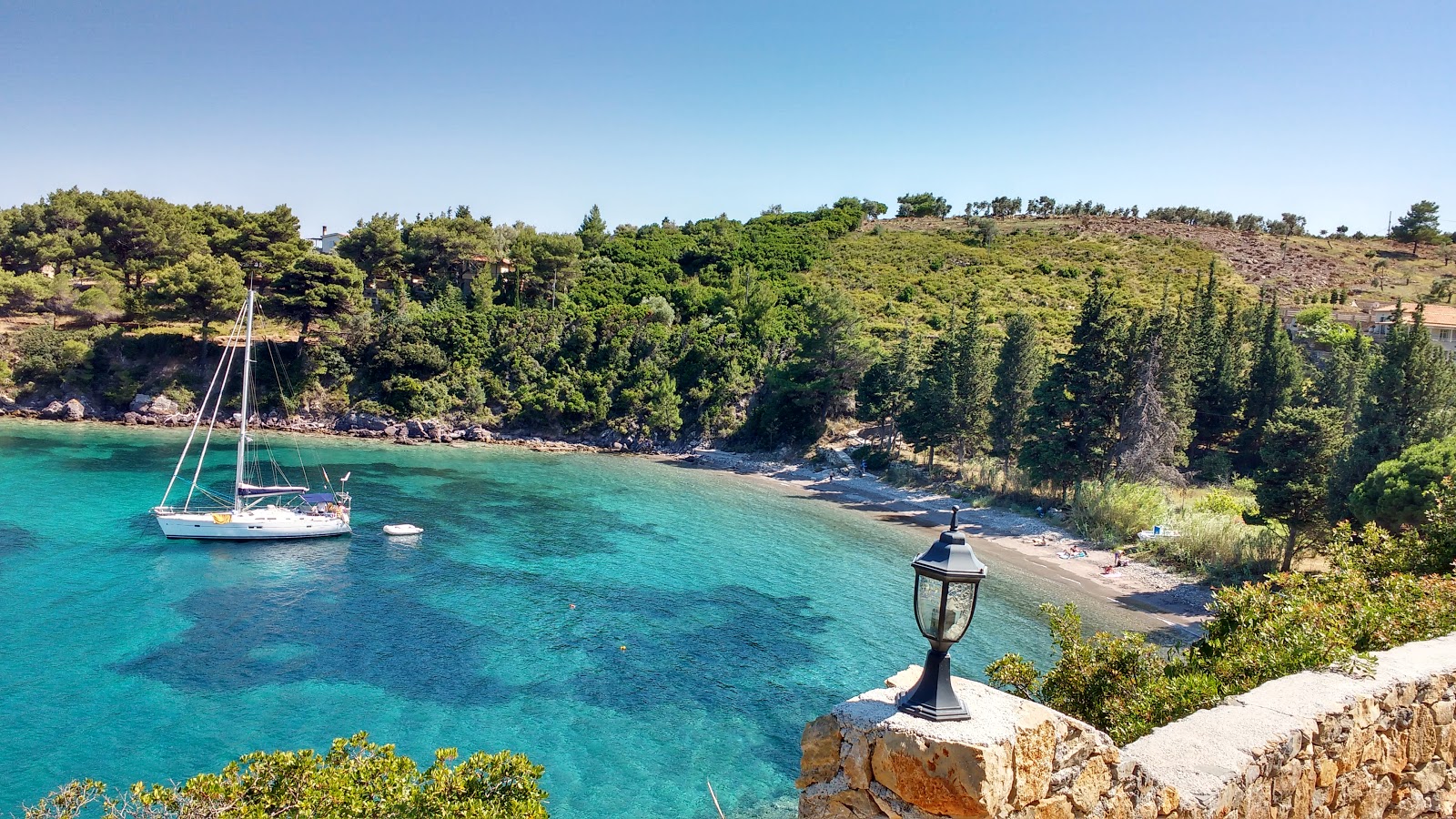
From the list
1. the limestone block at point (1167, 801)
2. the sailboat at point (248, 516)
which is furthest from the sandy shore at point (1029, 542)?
the sailboat at point (248, 516)

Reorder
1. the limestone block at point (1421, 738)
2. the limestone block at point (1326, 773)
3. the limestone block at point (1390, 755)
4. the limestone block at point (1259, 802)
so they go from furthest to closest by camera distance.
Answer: the limestone block at point (1421, 738)
the limestone block at point (1390, 755)
the limestone block at point (1326, 773)
the limestone block at point (1259, 802)

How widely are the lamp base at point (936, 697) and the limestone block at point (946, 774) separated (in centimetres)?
19

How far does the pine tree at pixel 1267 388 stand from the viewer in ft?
124

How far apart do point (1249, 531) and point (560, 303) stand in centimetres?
4668

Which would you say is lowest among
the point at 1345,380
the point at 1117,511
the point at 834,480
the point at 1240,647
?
the point at 834,480

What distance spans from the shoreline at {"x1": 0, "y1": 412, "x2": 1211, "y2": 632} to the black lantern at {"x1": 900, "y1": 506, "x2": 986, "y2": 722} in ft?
69.7

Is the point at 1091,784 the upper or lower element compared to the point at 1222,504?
upper

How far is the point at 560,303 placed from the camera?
59.6 metres

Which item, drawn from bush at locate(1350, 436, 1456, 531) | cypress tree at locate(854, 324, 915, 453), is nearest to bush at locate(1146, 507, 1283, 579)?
bush at locate(1350, 436, 1456, 531)

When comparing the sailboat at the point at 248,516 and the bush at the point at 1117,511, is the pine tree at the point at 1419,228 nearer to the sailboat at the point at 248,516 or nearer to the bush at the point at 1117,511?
the bush at the point at 1117,511

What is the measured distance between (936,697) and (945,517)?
3346 centimetres

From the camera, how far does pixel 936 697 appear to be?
4145 mm

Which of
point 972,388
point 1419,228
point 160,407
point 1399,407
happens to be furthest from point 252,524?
point 1419,228

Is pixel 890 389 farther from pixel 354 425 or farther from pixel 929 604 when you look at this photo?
pixel 929 604
